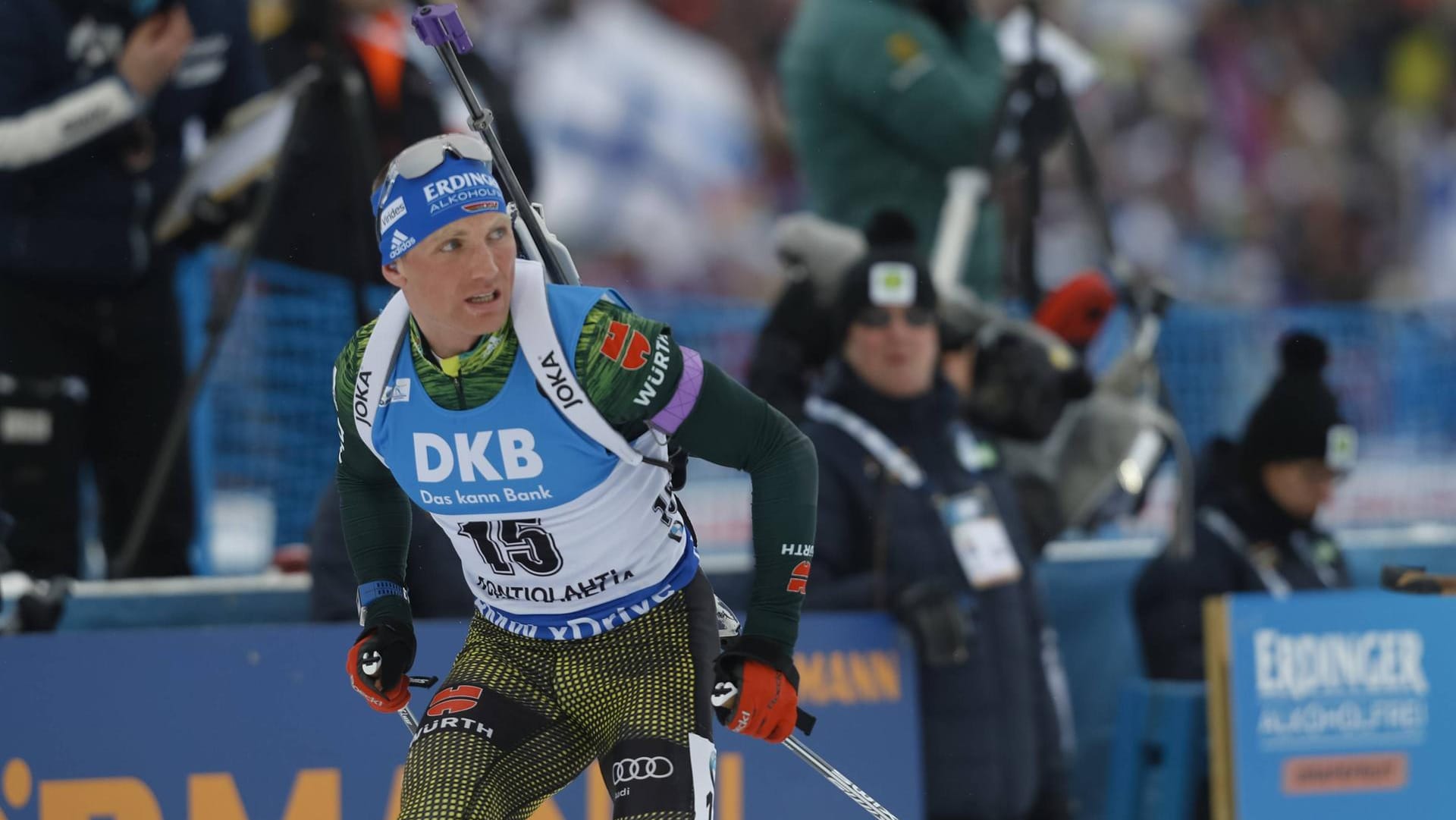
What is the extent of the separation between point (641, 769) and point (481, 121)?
1.43 meters

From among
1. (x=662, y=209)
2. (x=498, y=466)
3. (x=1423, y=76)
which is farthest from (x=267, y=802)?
(x=1423, y=76)

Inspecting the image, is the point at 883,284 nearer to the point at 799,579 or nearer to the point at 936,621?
the point at 936,621

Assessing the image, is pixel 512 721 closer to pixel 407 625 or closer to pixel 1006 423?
pixel 407 625

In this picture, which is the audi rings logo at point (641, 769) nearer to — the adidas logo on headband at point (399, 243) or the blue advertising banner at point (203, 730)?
the adidas logo on headband at point (399, 243)

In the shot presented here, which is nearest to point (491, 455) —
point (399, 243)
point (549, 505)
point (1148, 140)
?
point (549, 505)

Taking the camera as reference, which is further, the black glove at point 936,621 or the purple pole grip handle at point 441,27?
the black glove at point 936,621

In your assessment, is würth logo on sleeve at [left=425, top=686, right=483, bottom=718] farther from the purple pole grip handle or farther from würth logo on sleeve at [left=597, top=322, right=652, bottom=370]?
the purple pole grip handle

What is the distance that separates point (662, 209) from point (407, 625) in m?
8.65

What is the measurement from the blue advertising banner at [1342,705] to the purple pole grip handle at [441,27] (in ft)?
10.1

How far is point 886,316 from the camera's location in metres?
6.18

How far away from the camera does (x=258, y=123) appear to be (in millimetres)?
6266

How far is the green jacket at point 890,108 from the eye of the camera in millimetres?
7141

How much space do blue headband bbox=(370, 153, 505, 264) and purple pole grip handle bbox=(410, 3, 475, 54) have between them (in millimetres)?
348

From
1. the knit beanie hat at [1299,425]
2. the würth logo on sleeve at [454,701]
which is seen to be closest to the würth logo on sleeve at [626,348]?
the würth logo on sleeve at [454,701]
